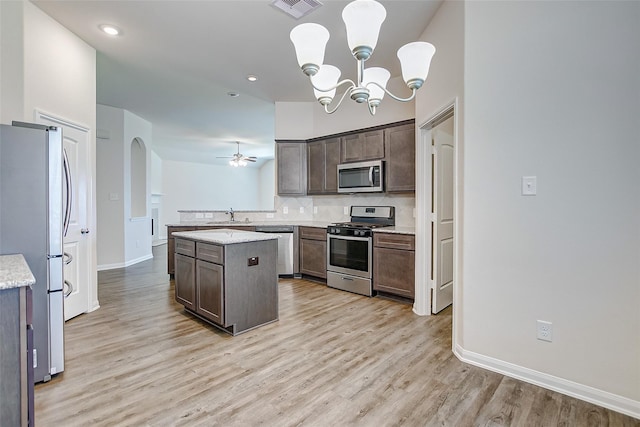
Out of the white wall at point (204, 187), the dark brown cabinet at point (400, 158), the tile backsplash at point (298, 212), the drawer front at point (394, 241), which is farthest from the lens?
the white wall at point (204, 187)

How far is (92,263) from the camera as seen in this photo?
342cm

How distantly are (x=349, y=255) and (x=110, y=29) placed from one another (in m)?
3.52

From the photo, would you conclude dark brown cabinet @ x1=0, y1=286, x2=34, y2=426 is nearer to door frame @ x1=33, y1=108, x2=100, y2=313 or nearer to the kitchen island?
the kitchen island

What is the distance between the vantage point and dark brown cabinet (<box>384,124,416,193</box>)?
3.82m

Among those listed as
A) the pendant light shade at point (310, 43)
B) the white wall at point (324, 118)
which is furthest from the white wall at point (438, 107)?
the pendant light shade at point (310, 43)

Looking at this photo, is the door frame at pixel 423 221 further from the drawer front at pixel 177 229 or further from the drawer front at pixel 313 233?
the drawer front at pixel 177 229

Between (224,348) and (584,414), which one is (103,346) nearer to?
(224,348)

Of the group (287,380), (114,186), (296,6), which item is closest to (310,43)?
(296,6)

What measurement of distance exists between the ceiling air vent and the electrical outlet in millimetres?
2914

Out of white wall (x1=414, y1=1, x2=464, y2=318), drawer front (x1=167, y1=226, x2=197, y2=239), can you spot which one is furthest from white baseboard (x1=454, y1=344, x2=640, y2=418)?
drawer front (x1=167, y1=226, x2=197, y2=239)

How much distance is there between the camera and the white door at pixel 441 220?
10.8 feet

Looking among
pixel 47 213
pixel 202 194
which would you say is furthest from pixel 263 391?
pixel 202 194

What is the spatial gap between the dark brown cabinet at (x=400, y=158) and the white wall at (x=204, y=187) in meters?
7.53

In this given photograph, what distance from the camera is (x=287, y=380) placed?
6.81 ft
